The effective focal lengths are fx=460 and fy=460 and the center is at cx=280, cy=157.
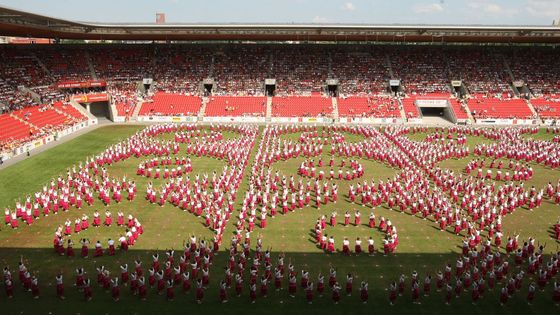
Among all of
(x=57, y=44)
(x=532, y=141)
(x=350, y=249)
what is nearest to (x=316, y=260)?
(x=350, y=249)

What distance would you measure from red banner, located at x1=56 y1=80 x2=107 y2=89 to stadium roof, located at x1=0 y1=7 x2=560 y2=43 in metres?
4.66

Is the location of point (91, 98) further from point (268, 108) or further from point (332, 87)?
point (332, 87)

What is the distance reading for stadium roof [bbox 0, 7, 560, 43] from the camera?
140ft

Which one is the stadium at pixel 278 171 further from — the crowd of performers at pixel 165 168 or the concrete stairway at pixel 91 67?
the concrete stairway at pixel 91 67

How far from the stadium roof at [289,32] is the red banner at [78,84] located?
466 centimetres

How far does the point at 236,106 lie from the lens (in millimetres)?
47188

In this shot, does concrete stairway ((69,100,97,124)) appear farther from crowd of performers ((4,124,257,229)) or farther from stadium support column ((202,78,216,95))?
stadium support column ((202,78,216,95))

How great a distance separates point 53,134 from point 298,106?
76.1ft

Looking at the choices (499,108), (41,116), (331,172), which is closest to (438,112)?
(499,108)

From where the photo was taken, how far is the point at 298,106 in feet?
156

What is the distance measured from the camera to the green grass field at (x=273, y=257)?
12.4 metres

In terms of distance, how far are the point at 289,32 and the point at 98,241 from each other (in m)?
35.2

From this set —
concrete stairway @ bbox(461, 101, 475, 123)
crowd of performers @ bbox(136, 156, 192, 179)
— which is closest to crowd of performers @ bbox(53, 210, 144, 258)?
crowd of performers @ bbox(136, 156, 192, 179)

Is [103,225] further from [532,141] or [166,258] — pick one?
[532,141]
